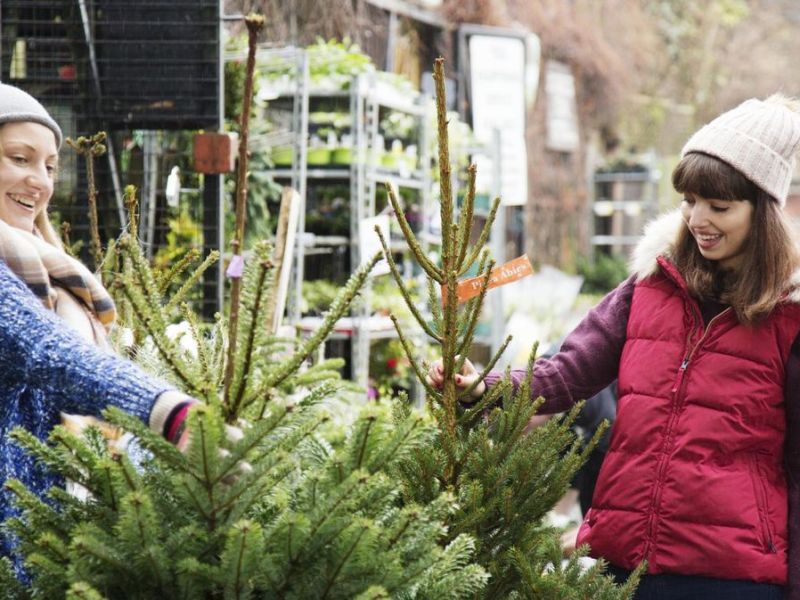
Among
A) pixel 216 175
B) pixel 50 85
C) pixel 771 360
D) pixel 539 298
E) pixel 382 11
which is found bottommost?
pixel 539 298

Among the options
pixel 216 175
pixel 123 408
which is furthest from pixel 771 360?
pixel 216 175

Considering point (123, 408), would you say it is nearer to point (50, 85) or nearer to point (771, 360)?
point (771, 360)

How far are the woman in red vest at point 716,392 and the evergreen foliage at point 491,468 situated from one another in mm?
135

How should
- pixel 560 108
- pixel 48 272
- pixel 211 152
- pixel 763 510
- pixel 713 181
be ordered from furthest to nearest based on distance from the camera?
pixel 560 108 → pixel 211 152 → pixel 713 181 → pixel 763 510 → pixel 48 272

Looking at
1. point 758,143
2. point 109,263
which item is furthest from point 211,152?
point 758,143

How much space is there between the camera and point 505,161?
31.8ft

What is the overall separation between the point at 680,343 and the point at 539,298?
626 cm

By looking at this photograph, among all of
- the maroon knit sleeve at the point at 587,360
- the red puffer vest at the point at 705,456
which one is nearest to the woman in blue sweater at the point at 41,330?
the maroon knit sleeve at the point at 587,360

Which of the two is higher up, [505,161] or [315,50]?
[315,50]

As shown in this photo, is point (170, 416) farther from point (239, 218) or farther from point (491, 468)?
point (491, 468)

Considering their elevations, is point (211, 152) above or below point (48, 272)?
above

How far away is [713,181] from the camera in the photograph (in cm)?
263

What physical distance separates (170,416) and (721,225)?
1.54m

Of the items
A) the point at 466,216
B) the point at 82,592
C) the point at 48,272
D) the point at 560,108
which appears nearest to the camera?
the point at 82,592
